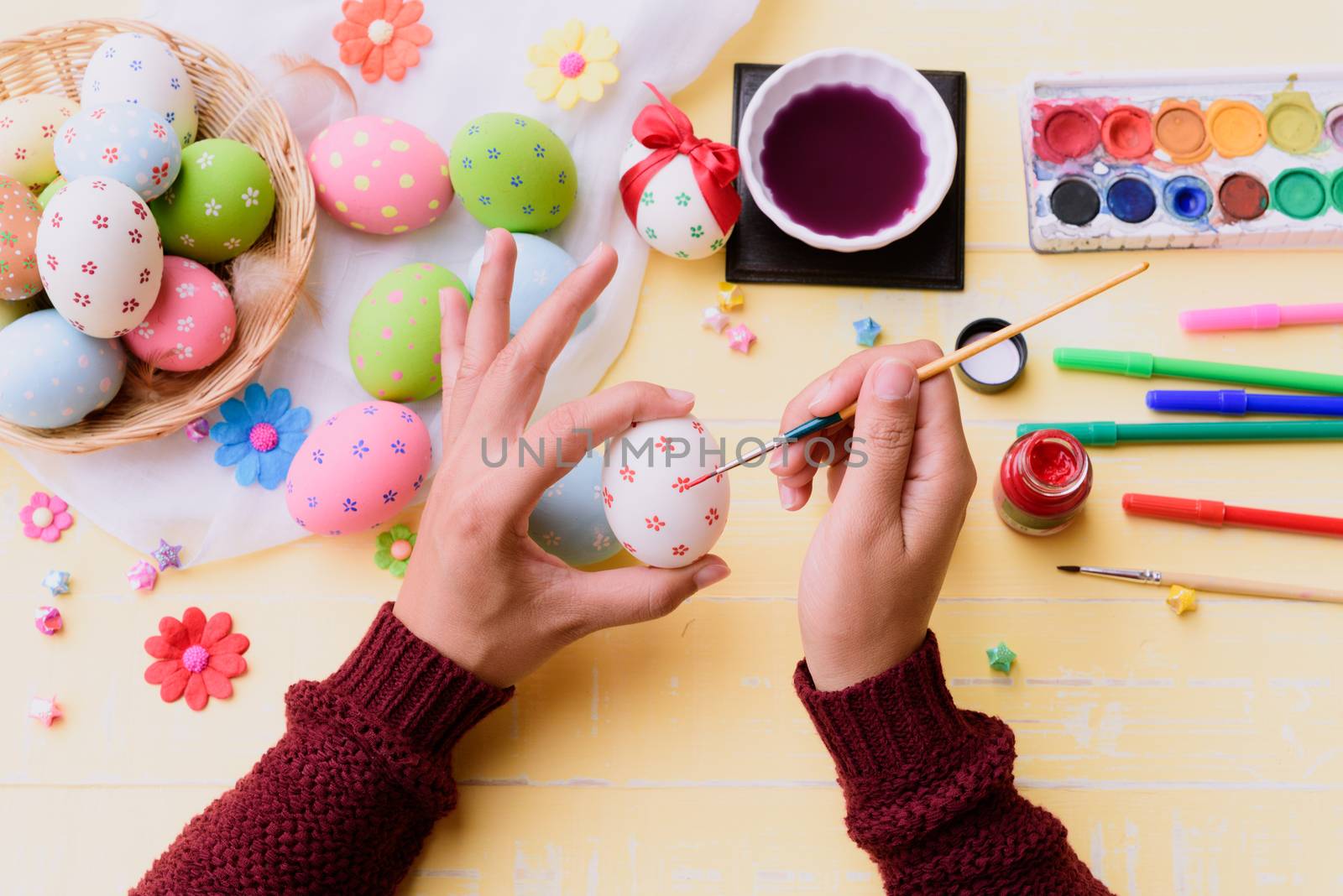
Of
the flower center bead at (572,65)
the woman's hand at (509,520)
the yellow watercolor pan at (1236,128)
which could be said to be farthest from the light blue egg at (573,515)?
Result: the yellow watercolor pan at (1236,128)

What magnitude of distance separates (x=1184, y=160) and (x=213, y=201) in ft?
3.88

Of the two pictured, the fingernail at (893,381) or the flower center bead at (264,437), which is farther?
the flower center bead at (264,437)

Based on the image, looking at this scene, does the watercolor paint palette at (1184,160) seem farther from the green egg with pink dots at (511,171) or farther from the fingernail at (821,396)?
the green egg with pink dots at (511,171)

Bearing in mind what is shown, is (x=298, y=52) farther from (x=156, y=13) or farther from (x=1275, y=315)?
(x=1275, y=315)

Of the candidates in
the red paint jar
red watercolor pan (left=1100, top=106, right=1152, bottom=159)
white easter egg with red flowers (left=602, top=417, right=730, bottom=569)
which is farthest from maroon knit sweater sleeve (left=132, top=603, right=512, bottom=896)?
red watercolor pan (left=1100, top=106, right=1152, bottom=159)

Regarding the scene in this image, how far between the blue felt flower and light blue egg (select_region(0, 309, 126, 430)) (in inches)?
5.6

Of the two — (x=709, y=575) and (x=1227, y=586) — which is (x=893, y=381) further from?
(x=1227, y=586)

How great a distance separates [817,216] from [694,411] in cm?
28

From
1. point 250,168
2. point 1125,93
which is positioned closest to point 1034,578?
point 1125,93

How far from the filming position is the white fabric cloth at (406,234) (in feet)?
3.84

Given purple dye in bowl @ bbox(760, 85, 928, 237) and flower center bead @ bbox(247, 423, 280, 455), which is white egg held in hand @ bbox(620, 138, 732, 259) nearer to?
purple dye in bowl @ bbox(760, 85, 928, 237)

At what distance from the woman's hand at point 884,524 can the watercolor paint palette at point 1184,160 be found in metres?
0.44

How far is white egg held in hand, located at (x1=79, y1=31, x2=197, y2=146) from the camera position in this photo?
1086 mm

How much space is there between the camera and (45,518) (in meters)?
1.16
